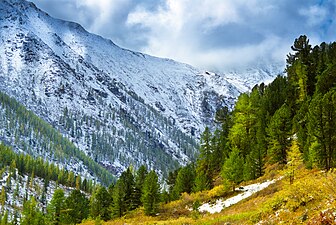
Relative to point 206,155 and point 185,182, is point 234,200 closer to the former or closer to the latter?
point 185,182

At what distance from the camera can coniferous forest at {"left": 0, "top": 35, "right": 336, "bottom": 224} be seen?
40625 mm

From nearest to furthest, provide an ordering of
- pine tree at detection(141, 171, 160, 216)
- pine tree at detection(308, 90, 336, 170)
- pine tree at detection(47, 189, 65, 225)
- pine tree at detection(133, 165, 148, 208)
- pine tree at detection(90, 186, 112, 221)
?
pine tree at detection(308, 90, 336, 170) → pine tree at detection(141, 171, 160, 216) → pine tree at detection(47, 189, 65, 225) → pine tree at detection(133, 165, 148, 208) → pine tree at detection(90, 186, 112, 221)

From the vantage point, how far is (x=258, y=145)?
54.8m

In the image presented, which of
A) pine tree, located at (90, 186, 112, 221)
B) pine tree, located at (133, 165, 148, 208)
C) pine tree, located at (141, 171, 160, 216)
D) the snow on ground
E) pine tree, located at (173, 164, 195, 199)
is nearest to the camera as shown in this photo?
the snow on ground

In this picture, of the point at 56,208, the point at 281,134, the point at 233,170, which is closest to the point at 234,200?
the point at 233,170

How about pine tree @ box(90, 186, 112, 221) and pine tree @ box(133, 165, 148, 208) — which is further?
pine tree @ box(90, 186, 112, 221)

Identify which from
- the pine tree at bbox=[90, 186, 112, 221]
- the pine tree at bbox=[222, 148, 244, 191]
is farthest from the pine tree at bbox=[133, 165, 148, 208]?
the pine tree at bbox=[222, 148, 244, 191]

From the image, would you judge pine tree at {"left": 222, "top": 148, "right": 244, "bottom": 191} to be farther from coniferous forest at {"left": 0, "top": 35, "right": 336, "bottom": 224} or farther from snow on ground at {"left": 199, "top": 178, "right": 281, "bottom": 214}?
snow on ground at {"left": 199, "top": 178, "right": 281, "bottom": 214}

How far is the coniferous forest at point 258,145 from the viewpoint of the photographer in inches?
1599

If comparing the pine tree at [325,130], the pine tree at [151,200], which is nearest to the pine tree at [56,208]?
the pine tree at [151,200]

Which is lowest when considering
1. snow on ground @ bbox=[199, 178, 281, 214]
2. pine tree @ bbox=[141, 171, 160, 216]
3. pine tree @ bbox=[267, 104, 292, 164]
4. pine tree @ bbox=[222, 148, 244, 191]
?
snow on ground @ bbox=[199, 178, 281, 214]

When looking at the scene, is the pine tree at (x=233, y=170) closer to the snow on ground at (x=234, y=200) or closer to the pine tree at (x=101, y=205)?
the snow on ground at (x=234, y=200)

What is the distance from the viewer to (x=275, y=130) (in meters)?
51.4

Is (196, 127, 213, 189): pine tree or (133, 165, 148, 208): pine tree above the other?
(196, 127, 213, 189): pine tree
